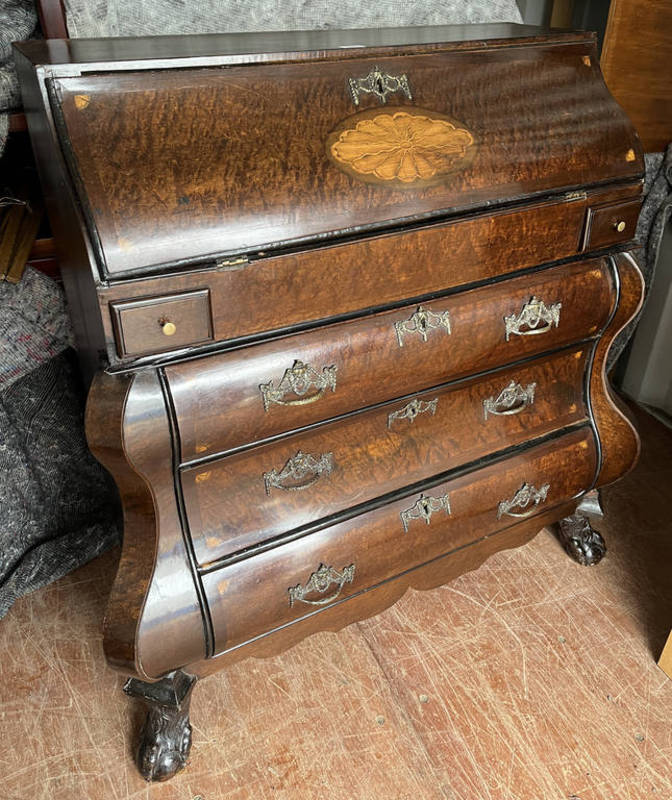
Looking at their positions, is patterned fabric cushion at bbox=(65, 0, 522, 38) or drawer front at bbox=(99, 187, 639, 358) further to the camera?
patterned fabric cushion at bbox=(65, 0, 522, 38)

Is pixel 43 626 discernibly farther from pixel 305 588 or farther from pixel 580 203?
pixel 580 203

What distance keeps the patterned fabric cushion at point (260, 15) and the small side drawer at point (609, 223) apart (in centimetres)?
80

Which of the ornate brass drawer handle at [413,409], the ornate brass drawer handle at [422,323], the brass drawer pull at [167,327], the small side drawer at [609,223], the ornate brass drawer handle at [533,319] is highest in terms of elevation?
the brass drawer pull at [167,327]

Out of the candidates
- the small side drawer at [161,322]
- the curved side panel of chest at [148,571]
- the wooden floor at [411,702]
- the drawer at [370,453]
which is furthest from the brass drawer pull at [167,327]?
the wooden floor at [411,702]

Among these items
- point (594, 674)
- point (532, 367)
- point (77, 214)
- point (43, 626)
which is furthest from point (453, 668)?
point (77, 214)

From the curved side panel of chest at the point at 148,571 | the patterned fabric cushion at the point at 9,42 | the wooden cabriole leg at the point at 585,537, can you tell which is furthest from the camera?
the wooden cabriole leg at the point at 585,537

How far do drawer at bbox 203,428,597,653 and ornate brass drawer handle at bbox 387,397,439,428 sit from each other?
0.51 ft

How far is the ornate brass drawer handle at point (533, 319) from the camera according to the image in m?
1.43

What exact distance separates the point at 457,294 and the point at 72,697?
116cm

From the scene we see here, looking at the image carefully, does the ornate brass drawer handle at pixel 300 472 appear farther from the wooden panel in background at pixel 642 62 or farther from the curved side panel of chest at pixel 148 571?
the wooden panel in background at pixel 642 62

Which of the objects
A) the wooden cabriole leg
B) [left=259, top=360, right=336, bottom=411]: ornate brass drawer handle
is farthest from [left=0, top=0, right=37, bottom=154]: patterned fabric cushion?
the wooden cabriole leg

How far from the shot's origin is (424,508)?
1.50 m

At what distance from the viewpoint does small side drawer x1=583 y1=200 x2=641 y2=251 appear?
4.69ft

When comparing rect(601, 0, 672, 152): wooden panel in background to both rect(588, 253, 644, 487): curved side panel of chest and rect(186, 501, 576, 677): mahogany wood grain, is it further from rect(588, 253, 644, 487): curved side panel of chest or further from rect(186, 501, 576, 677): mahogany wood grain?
rect(186, 501, 576, 677): mahogany wood grain
